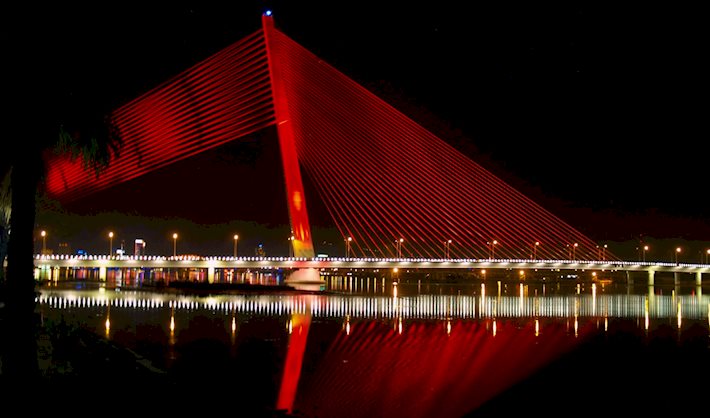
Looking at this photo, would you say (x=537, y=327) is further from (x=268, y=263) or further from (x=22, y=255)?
(x=268, y=263)

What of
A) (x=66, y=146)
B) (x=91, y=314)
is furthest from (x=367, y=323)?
(x=66, y=146)

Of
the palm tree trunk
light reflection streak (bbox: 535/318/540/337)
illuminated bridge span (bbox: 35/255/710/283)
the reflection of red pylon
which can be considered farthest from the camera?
illuminated bridge span (bbox: 35/255/710/283)

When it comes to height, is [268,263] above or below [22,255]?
below

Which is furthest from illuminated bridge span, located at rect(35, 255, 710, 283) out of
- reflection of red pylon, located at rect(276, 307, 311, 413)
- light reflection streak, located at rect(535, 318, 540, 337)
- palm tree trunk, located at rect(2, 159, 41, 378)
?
palm tree trunk, located at rect(2, 159, 41, 378)

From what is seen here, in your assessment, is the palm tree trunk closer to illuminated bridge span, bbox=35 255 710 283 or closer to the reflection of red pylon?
the reflection of red pylon

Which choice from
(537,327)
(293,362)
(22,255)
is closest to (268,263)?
(537,327)

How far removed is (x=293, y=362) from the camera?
12820 millimetres

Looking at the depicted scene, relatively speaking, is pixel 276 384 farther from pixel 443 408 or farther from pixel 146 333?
pixel 146 333

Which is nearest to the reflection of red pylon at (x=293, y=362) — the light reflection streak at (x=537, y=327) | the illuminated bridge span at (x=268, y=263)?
the light reflection streak at (x=537, y=327)

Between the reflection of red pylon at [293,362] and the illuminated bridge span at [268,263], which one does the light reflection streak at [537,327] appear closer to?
the reflection of red pylon at [293,362]

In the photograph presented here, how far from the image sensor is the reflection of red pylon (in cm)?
926

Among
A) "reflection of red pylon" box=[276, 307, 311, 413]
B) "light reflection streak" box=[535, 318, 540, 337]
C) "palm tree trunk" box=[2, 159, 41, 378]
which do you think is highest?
"palm tree trunk" box=[2, 159, 41, 378]

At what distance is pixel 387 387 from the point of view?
1055 cm

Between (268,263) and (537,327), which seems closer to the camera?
(537,327)
